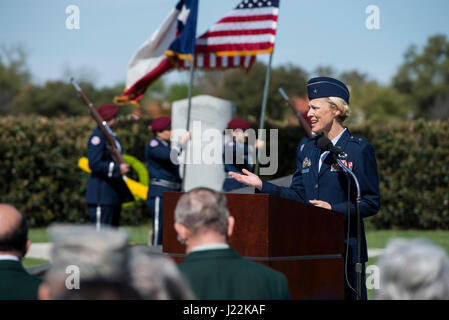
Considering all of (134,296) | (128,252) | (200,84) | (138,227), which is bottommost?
(138,227)

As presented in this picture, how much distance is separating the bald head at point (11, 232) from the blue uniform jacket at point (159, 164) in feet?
20.8

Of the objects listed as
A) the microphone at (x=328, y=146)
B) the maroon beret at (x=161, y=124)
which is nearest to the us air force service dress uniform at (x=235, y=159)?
the maroon beret at (x=161, y=124)

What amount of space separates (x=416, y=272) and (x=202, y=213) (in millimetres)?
910

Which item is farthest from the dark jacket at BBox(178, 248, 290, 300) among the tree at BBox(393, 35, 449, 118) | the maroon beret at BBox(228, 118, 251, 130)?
the tree at BBox(393, 35, 449, 118)

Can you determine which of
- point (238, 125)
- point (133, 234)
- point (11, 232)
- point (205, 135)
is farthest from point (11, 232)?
point (133, 234)

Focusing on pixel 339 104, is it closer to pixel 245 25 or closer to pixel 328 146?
pixel 328 146

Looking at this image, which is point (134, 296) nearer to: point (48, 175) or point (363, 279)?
Result: point (363, 279)

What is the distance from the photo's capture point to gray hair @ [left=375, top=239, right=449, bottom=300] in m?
2.00

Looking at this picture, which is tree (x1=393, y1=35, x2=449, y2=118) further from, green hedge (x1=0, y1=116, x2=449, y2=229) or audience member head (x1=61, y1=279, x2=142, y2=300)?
audience member head (x1=61, y1=279, x2=142, y2=300)

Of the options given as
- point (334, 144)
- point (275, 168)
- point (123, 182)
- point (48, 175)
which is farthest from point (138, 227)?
point (334, 144)

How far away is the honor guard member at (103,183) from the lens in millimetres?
8695

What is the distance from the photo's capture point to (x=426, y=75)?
81.9 meters

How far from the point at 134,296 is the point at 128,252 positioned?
0.44ft

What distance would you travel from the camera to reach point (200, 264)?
8.29 ft
